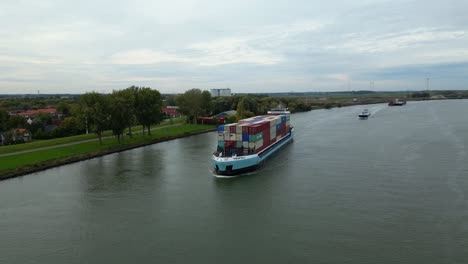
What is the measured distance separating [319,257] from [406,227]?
3886 millimetres

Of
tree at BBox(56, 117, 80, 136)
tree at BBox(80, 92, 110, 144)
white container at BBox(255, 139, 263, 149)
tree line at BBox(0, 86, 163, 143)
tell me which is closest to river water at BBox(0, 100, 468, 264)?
white container at BBox(255, 139, 263, 149)

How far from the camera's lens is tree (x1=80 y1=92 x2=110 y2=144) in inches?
1115

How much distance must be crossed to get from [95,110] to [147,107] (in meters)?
A: 6.64

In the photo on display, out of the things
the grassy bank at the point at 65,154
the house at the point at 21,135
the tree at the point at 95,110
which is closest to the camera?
the grassy bank at the point at 65,154

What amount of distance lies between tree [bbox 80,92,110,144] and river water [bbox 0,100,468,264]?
535cm

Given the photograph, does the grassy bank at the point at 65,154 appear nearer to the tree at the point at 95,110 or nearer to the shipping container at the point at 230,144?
the tree at the point at 95,110

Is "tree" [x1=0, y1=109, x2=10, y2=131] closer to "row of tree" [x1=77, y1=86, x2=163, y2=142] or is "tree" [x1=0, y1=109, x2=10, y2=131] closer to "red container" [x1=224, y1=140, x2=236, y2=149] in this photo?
"row of tree" [x1=77, y1=86, x2=163, y2=142]

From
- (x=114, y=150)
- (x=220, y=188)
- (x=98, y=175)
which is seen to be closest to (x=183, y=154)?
(x=114, y=150)

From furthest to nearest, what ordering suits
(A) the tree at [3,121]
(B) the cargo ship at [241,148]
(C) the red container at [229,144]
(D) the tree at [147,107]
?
1. (D) the tree at [147,107]
2. (A) the tree at [3,121]
3. (C) the red container at [229,144]
4. (B) the cargo ship at [241,148]

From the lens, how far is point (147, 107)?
34562 millimetres

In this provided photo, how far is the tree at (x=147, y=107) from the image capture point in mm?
34312

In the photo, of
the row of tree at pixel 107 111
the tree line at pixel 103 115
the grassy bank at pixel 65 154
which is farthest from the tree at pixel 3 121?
the grassy bank at pixel 65 154

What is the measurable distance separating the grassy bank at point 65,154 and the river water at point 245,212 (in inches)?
39.4

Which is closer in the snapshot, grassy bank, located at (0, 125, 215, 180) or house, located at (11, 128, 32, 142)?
grassy bank, located at (0, 125, 215, 180)
